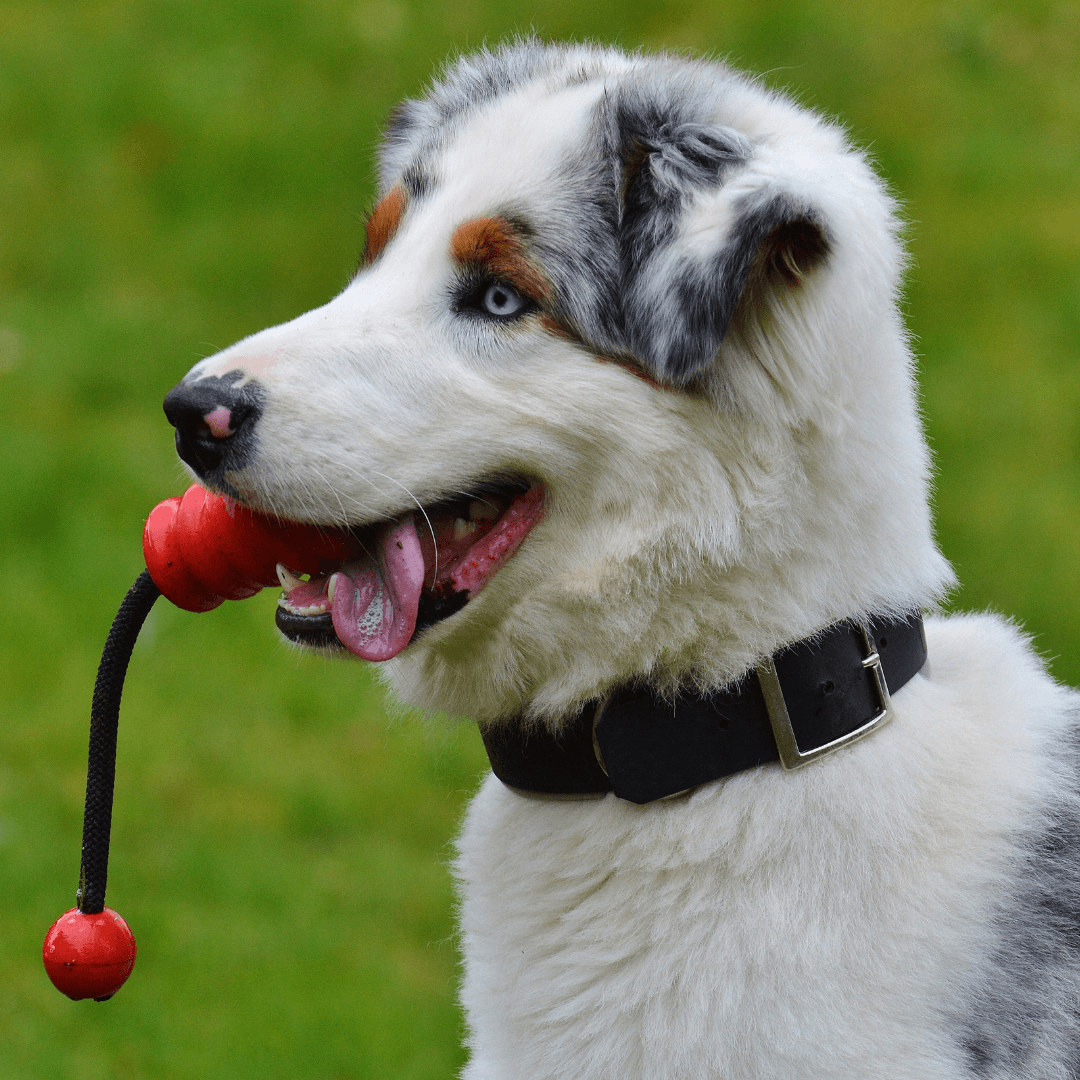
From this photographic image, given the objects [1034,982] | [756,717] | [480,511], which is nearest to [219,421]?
[480,511]

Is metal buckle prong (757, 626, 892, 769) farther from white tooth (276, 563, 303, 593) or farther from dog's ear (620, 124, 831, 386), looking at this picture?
white tooth (276, 563, 303, 593)

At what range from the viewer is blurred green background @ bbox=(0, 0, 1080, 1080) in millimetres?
4539

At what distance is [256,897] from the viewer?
491 cm

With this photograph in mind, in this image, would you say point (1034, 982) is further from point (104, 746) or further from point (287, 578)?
point (104, 746)

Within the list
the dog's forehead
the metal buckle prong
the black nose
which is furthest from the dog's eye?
→ the metal buckle prong

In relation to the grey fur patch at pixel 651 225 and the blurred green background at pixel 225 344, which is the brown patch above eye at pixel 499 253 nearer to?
the grey fur patch at pixel 651 225

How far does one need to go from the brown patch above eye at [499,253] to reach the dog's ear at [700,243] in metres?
0.17

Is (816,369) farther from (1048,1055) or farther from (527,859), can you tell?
(1048,1055)

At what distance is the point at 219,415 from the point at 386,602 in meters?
0.44

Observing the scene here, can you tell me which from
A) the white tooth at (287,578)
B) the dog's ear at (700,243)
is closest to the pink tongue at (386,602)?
the white tooth at (287,578)

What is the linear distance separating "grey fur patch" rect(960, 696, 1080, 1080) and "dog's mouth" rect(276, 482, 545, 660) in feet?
3.47

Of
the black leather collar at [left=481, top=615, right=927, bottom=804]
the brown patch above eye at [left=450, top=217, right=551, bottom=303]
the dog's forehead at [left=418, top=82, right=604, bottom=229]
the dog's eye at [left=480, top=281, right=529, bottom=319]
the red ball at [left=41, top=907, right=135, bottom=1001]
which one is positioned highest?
the dog's forehead at [left=418, top=82, right=604, bottom=229]

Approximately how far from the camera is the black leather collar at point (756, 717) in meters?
2.26

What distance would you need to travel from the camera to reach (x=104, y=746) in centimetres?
261
